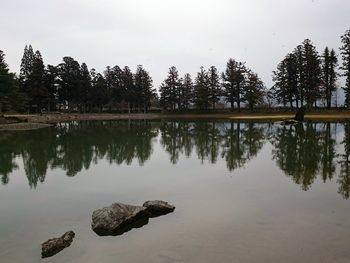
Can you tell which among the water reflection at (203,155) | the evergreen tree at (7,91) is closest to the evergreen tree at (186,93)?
the evergreen tree at (7,91)

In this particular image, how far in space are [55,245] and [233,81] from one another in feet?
247

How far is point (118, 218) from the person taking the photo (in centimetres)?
902


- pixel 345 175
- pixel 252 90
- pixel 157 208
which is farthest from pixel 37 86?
pixel 157 208

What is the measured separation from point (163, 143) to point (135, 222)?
18019 mm

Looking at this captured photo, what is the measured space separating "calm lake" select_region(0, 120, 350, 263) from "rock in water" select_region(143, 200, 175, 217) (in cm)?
27

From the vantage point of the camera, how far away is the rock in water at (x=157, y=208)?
10.0 metres

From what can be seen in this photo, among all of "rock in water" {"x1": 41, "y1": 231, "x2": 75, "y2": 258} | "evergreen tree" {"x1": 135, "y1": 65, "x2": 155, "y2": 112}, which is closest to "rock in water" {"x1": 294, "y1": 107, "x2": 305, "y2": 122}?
"rock in water" {"x1": 41, "y1": 231, "x2": 75, "y2": 258}

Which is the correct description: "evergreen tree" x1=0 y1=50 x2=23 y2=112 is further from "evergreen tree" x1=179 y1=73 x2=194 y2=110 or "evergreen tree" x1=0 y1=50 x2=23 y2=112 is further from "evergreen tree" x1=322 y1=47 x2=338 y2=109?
"evergreen tree" x1=322 y1=47 x2=338 y2=109

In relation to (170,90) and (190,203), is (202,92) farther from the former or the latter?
(190,203)

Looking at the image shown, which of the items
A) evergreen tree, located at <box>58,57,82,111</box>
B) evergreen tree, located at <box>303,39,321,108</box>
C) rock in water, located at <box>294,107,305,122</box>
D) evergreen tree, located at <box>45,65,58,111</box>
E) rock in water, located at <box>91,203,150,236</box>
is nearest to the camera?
rock in water, located at <box>91,203,150,236</box>

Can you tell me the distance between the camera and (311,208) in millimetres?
10164

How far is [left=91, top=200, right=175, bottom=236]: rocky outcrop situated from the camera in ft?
28.8

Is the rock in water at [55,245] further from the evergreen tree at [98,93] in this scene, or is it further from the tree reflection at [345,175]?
the evergreen tree at [98,93]

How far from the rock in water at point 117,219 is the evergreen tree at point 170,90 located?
263ft
